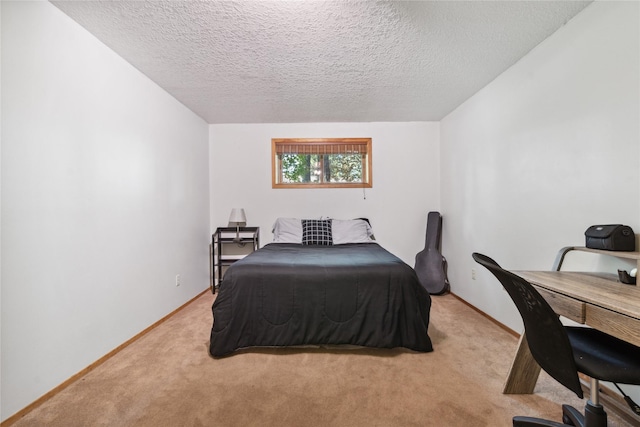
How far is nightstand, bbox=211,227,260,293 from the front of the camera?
3.75 meters

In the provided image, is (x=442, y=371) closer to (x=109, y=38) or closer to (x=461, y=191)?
(x=461, y=191)

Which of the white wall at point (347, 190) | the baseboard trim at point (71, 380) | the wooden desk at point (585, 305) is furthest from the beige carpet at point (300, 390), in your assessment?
the white wall at point (347, 190)

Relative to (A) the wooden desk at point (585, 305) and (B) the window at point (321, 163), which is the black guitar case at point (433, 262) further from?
(A) the wooden desk at point (585, 305)

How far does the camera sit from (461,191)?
3.34 m

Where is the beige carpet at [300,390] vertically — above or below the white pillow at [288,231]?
below

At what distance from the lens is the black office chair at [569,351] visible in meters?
0.98

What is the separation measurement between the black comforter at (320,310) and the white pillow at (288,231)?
1.31 meters

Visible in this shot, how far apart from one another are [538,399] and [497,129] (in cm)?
216

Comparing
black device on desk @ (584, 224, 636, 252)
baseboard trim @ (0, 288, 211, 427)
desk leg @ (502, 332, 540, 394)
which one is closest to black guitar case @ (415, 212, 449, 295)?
desk leg @ (502, 332, 540, 394)

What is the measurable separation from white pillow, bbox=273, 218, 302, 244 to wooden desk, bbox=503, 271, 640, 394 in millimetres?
2342

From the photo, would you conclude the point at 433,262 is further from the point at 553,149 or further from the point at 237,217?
the point at 237,217

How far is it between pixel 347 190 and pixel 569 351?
3.17 meters

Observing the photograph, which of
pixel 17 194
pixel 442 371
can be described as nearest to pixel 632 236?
pixel 442 371

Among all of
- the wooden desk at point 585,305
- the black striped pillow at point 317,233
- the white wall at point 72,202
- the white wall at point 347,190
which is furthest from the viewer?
the white wall at point 347,190
